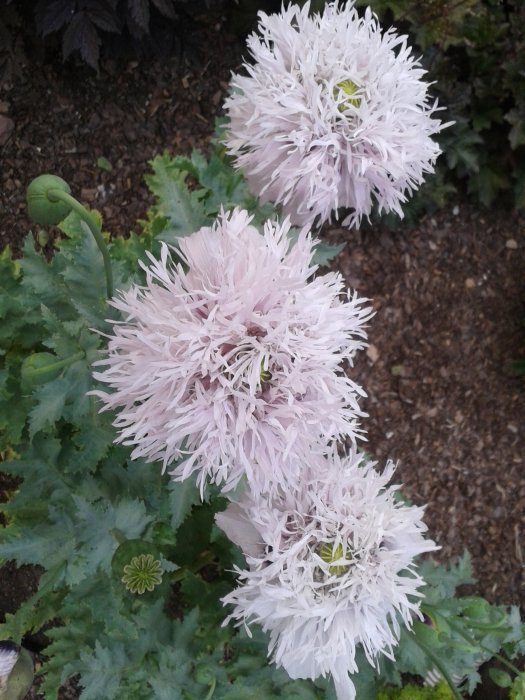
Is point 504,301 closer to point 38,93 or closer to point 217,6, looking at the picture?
point 217,6

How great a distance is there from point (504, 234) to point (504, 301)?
0.27 metres

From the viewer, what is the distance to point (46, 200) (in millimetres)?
1135

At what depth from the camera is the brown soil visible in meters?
2.65

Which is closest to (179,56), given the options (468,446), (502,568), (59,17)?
(59,17)

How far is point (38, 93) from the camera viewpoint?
2.63 m

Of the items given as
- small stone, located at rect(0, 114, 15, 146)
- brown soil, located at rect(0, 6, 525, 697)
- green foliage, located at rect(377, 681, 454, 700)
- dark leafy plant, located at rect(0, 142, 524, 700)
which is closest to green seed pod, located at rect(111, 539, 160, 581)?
dark leafy plant, located at rect(0, 142, 524, 700)

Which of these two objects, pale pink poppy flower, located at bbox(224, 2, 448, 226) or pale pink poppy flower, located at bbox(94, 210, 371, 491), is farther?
pale pink poppy flower, located at bbox(224, 2, 448, 226)

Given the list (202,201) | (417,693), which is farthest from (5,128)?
(417,693)

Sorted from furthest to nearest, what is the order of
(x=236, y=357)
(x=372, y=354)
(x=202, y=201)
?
1. (x=372, y=354)
2. (x=202, y=201)
3. (x=236, y=357)

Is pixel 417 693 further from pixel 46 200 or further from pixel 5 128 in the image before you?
pixel 5 128

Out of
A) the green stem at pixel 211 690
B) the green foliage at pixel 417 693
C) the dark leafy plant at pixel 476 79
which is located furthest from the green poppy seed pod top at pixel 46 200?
the green foliage at pixel 417 693

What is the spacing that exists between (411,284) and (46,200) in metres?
1.96

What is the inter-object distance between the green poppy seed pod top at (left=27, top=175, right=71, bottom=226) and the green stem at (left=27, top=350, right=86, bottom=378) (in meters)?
0.24

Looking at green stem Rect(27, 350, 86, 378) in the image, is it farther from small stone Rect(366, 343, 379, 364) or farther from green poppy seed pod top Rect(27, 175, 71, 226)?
small stone Rect(366, 343, 379, 364)
